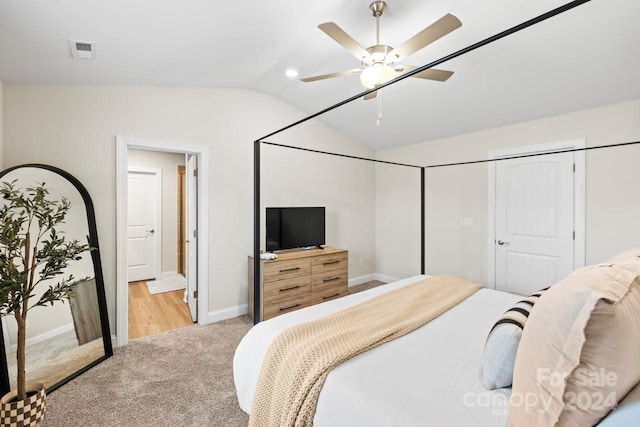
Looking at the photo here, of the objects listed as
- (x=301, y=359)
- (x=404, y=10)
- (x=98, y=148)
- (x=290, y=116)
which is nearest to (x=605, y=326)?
(x=301, y=359)

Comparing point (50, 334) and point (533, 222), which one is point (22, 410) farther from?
point (533, 222)

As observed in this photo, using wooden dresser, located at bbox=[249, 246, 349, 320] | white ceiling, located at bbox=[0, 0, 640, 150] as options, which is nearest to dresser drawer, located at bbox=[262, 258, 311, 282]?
wooden dresser, located at bbox=[249, 246, 349, 320]

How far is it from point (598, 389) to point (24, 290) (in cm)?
258

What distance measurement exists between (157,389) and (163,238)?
3735 mm

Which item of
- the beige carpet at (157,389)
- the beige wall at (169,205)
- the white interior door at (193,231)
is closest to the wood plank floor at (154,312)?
the white interior door at (193,231)

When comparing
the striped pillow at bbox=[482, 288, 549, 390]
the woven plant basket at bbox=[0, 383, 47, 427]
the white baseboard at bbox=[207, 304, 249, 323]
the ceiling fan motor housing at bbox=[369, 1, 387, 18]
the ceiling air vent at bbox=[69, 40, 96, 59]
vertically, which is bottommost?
the white baseboard at bbox=[207, 304, 249, 323]

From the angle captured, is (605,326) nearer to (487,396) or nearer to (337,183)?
(487,396)

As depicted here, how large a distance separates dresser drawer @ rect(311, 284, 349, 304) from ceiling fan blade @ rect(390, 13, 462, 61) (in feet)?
8.72

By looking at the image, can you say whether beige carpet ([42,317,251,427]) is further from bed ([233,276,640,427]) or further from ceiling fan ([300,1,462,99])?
ceiling fan ([300,1,462,99])

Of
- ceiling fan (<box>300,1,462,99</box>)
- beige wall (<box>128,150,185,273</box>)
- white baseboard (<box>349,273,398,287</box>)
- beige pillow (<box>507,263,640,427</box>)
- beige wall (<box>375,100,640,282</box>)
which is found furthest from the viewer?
beige wall (<box>128,150,185,273</box>)

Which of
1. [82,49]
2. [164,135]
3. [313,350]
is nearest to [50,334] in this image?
[164,135]

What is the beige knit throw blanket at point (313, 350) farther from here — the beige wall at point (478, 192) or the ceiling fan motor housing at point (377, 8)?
the beige wall at point (478, 192)

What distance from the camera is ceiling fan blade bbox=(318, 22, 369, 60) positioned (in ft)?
5.55

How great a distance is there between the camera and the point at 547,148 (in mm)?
3305
